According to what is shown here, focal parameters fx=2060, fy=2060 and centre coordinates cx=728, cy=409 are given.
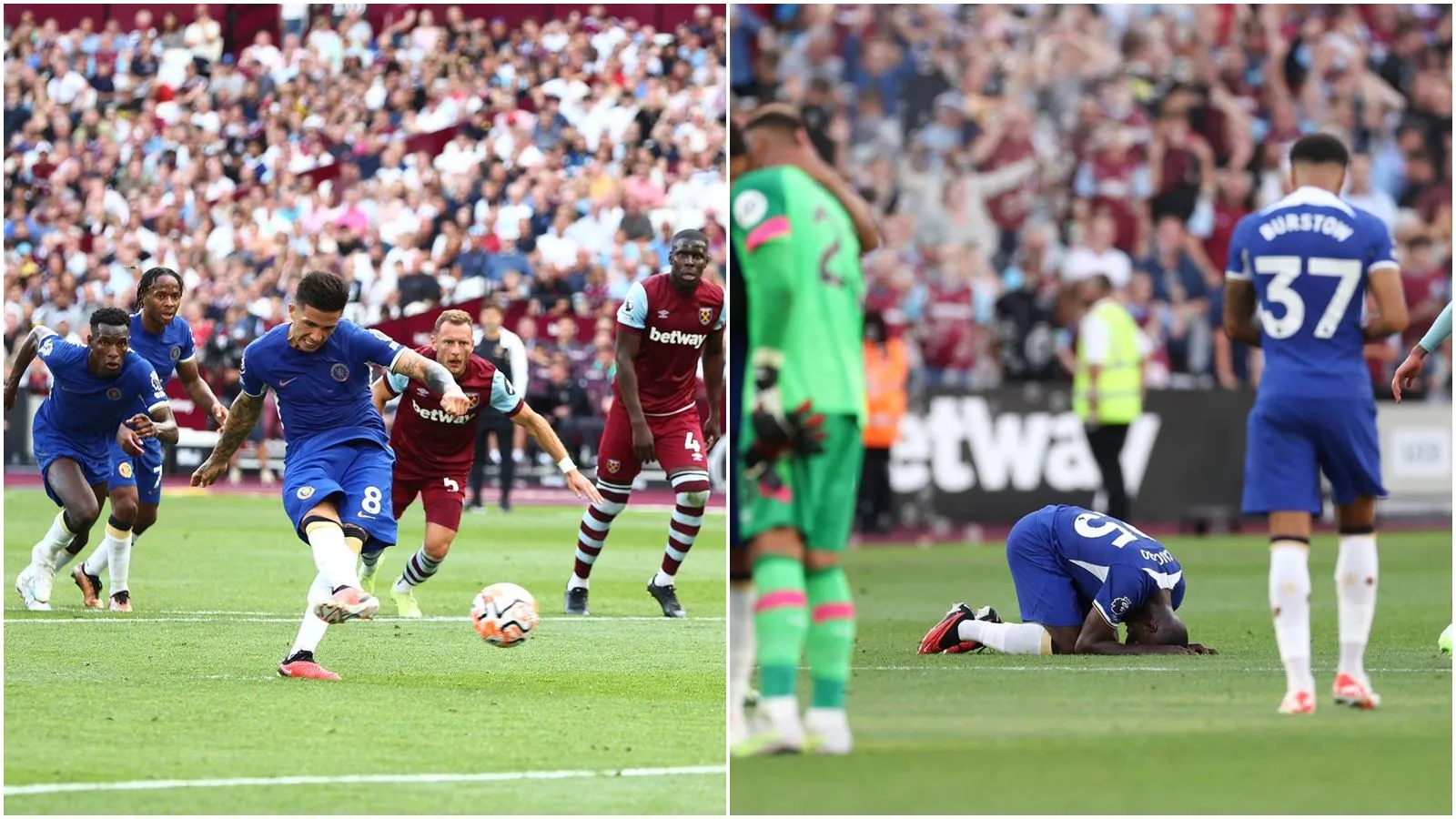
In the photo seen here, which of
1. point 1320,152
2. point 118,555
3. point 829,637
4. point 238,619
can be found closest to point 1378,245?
point 1320,152

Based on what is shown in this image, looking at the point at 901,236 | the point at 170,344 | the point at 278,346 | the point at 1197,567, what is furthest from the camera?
the point at 901,236

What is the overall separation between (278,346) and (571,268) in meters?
15.6

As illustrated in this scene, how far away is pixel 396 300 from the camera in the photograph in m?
23.9

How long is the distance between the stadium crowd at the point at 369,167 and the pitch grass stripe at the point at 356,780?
54.4ft

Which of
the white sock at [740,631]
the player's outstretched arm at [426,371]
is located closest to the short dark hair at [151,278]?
the player's outstretched arm at [426,371]

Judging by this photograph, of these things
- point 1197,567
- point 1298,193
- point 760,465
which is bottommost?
point 1197,567

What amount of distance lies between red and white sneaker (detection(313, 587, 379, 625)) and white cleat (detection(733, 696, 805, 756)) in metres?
2.42

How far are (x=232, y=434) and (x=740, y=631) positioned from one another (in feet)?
10.4

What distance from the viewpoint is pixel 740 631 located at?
5961 millimetres

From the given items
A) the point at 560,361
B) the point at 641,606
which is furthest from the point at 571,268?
the point at 641,606

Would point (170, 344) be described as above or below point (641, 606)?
above

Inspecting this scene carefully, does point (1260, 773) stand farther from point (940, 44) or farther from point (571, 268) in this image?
point (571, 268)

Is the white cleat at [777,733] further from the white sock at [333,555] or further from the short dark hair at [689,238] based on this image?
the short dark hair at [689,238]

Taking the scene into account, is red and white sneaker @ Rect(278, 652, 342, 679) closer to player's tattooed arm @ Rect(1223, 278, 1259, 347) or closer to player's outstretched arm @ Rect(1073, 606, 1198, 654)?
player's outstretched arm @ Rect(1073, 606, 1198, 654)
